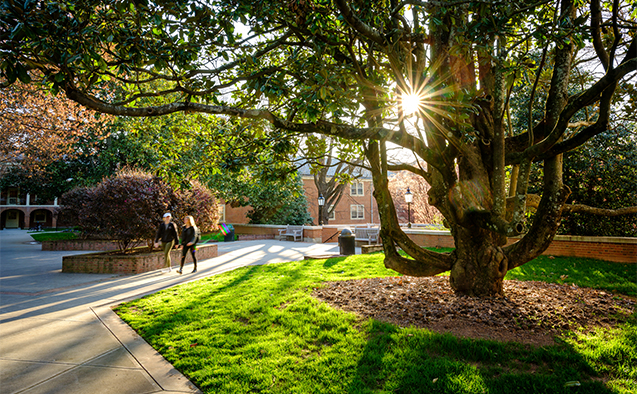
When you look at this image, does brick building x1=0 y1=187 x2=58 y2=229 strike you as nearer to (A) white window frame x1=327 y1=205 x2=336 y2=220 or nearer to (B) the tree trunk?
(A) white window frame x1=327 y1=205 x2=336 y2=220

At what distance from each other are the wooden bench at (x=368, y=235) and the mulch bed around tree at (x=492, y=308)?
11.2 metres

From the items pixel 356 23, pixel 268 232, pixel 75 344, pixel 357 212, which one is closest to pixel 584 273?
pixel 356 23

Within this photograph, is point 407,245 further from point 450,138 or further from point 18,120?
point 18,120

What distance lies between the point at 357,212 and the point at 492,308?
3528 centimetres

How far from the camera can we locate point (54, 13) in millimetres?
4152

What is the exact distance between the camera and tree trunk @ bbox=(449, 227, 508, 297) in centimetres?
526

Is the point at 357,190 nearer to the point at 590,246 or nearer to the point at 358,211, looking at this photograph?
the point at 358,211

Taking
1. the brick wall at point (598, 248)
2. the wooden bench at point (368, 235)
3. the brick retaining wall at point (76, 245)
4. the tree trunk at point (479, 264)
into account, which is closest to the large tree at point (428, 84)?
the tree trunk at point (479, 264)

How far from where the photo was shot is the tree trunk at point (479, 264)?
17.3ft

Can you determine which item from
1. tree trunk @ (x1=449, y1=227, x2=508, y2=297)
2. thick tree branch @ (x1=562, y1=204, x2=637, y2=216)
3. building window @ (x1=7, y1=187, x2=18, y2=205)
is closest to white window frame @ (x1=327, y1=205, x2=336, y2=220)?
tree trunk @ (x1=449, y1=227, x2=508, y2=297)

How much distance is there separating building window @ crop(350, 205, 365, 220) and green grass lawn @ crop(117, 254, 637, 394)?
34.1 metres

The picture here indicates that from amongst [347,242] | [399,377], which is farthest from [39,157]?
[399,377]

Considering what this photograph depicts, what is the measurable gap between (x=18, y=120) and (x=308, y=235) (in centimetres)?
1578

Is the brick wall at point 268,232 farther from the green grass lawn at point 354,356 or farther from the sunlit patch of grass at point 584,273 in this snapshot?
the green grass lawn at point 354,356
